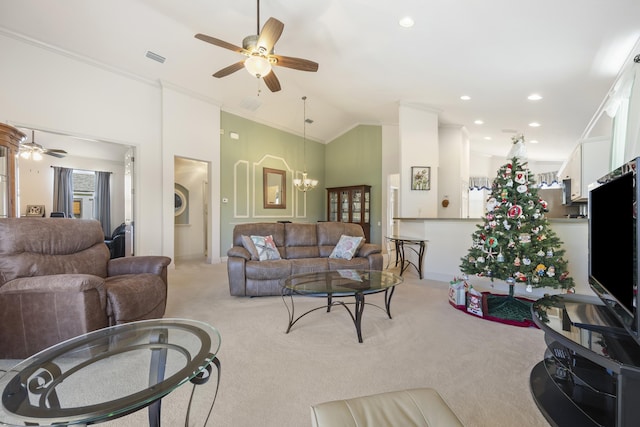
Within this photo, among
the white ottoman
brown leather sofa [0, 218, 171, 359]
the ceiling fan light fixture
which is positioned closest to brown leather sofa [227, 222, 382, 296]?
brown leather sofa [0, 218, 171, 359]

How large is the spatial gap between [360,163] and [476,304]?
5.77m

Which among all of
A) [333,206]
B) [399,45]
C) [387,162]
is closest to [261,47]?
[399,45]

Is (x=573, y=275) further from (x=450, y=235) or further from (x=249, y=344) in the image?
(x=249, y=344)

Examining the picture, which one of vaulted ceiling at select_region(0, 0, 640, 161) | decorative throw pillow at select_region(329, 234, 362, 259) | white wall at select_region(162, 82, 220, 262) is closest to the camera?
vaulted ceiling at select_region(0, 0, 640, 161)

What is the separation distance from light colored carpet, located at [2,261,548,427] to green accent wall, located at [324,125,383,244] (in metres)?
4.77

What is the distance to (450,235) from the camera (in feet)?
Result: 15.1

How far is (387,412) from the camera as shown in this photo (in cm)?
93

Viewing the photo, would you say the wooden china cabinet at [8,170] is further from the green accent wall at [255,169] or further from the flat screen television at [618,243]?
the flat screen television at [618,243]

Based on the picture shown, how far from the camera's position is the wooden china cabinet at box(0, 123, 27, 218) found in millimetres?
3023

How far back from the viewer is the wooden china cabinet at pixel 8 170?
302 centimetres

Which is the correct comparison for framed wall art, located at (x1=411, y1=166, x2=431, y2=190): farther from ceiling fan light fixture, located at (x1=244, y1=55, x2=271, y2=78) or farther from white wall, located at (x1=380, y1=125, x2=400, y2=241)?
ceiling fan light fixture, located at (x1=244, y1=55, x2=271, y2=78)

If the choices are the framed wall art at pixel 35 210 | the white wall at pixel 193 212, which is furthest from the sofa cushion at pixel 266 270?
the framed wall art at pixel 35 210

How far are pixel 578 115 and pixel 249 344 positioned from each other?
20.0 feet

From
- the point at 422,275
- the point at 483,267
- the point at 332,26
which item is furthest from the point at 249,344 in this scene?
the point at 332,26
